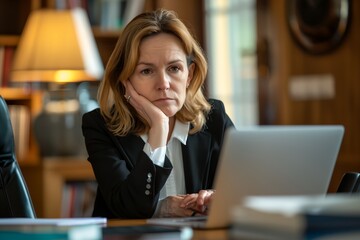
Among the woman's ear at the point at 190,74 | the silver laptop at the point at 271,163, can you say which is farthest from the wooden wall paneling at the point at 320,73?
the silver laptop at the point at 271,163

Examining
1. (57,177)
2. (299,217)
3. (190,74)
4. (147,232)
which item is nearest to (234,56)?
(57,177)

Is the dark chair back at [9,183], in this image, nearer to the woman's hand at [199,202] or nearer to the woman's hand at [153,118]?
the woman's hand at [153,118]

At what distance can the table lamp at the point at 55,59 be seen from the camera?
4570 millimetres

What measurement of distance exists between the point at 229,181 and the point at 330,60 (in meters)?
3.46

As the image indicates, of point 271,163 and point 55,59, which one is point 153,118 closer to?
point 271,163

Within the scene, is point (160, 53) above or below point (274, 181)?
above

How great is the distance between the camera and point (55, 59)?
456 centimetres

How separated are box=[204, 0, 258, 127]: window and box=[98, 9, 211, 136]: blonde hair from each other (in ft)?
9.29

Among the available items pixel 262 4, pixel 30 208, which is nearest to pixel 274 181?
pixel 30 208

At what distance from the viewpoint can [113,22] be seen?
566 cm

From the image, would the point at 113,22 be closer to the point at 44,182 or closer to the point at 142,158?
the point at 44,182

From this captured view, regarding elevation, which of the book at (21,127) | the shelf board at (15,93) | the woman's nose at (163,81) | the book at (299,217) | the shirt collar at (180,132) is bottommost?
the book at (21,127)

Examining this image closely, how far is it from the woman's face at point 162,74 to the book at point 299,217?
1154mm

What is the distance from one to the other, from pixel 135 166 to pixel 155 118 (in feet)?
0.71
